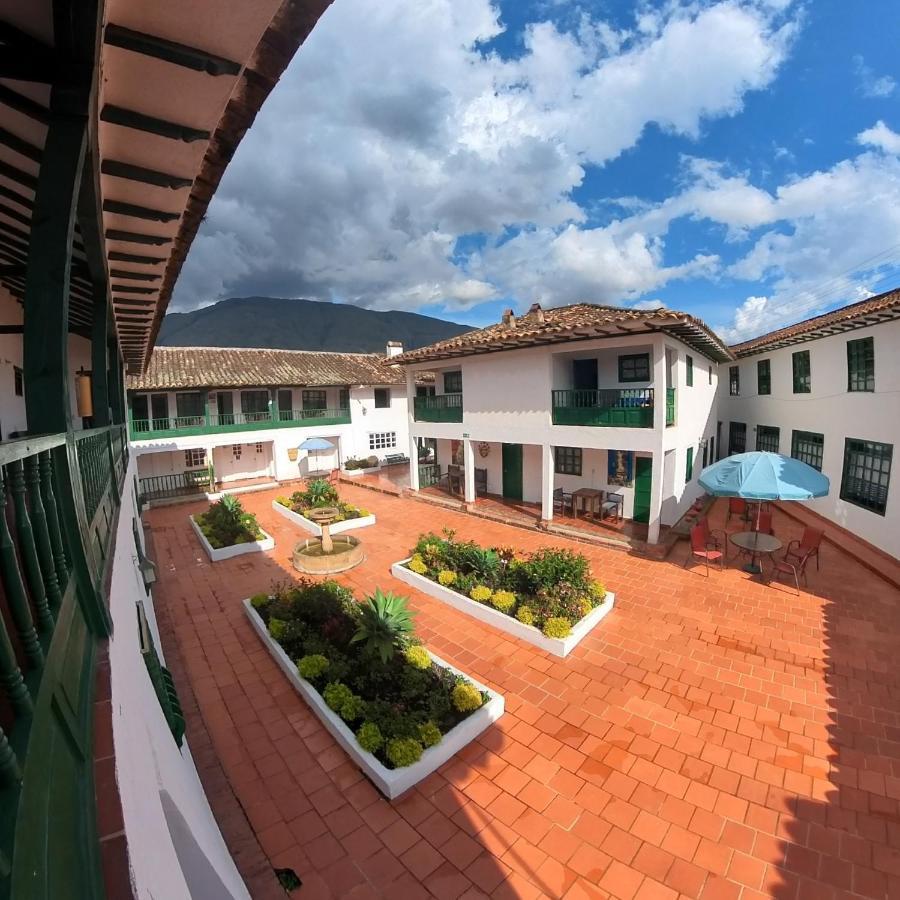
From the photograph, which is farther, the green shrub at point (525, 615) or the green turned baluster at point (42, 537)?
the green shrub at point (525, 615)

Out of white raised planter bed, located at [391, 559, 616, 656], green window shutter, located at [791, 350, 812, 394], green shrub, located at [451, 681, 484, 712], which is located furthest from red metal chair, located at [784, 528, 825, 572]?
green shrub, located at [451, 681, 484, 712]

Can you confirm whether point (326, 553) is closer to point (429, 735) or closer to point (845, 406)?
point (429, 735)

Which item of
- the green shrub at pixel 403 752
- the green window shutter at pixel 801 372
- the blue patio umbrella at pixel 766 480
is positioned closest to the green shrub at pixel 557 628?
the green shrub at pixel 403 752

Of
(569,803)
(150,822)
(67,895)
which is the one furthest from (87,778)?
(569,803)

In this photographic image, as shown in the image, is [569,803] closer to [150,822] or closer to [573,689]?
[573,689]

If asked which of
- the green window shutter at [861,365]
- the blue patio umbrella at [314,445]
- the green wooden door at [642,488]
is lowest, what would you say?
Answer: the green wooden door at [642,488]

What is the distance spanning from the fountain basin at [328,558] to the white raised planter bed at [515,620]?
1.88 metres

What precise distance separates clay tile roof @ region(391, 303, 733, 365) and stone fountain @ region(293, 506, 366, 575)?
20.6ft

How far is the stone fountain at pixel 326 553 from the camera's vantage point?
10.4 meters

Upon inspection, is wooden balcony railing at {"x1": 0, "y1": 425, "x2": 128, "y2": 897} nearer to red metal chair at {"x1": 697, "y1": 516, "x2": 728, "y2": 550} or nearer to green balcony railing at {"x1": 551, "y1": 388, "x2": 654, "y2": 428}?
red metal chair at {"x1": 697, "y1": 516, "x2": 728, "y2": 550}

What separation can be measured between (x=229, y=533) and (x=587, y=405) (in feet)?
35.8

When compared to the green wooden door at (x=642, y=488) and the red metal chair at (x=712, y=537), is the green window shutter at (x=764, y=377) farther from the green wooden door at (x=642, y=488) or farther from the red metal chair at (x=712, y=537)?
the green wooden door at (x=642, y=488)

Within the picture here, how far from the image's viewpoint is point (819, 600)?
334 inches

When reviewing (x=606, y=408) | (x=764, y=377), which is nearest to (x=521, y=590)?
(x=606, y=408)
